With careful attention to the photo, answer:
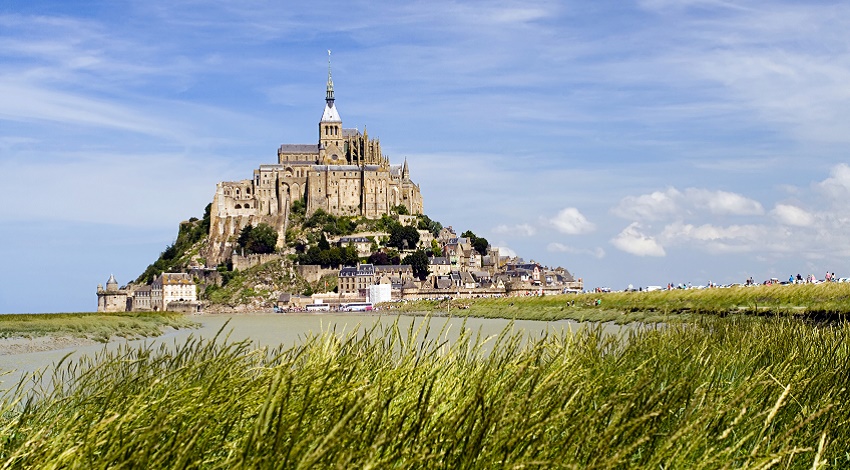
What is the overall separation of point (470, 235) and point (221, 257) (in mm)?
28617

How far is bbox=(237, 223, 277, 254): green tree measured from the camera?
103 m

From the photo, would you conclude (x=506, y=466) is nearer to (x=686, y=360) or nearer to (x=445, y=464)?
(x=445, y=464)

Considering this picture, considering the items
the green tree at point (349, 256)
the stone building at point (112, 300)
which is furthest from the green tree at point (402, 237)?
the stone building at point (112, 300)

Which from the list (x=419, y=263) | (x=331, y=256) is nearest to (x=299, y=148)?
(x=331, y=256)

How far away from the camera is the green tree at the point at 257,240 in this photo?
4045 inches

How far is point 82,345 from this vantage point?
3127 centimetres

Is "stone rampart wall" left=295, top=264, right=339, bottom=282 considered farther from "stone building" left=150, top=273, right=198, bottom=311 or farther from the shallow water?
the shallow water

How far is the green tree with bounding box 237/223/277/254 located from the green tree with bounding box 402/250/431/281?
1453 cm

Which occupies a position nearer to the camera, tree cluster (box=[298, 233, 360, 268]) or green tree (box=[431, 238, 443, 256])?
tree cluster (box=[298, 233, 360, 268])

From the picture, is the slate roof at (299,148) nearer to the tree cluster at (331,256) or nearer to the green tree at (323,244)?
the green tree at (323,244)

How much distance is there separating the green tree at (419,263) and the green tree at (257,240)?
14.5 metres

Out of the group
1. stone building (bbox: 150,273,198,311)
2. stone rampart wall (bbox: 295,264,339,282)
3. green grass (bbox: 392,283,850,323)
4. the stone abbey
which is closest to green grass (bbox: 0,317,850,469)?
green grass (bbox: 392,283,850,323)

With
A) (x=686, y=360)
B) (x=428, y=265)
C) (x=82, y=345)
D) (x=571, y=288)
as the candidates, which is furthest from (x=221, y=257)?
(x=686, y=360)

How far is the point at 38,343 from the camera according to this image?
30.1m
